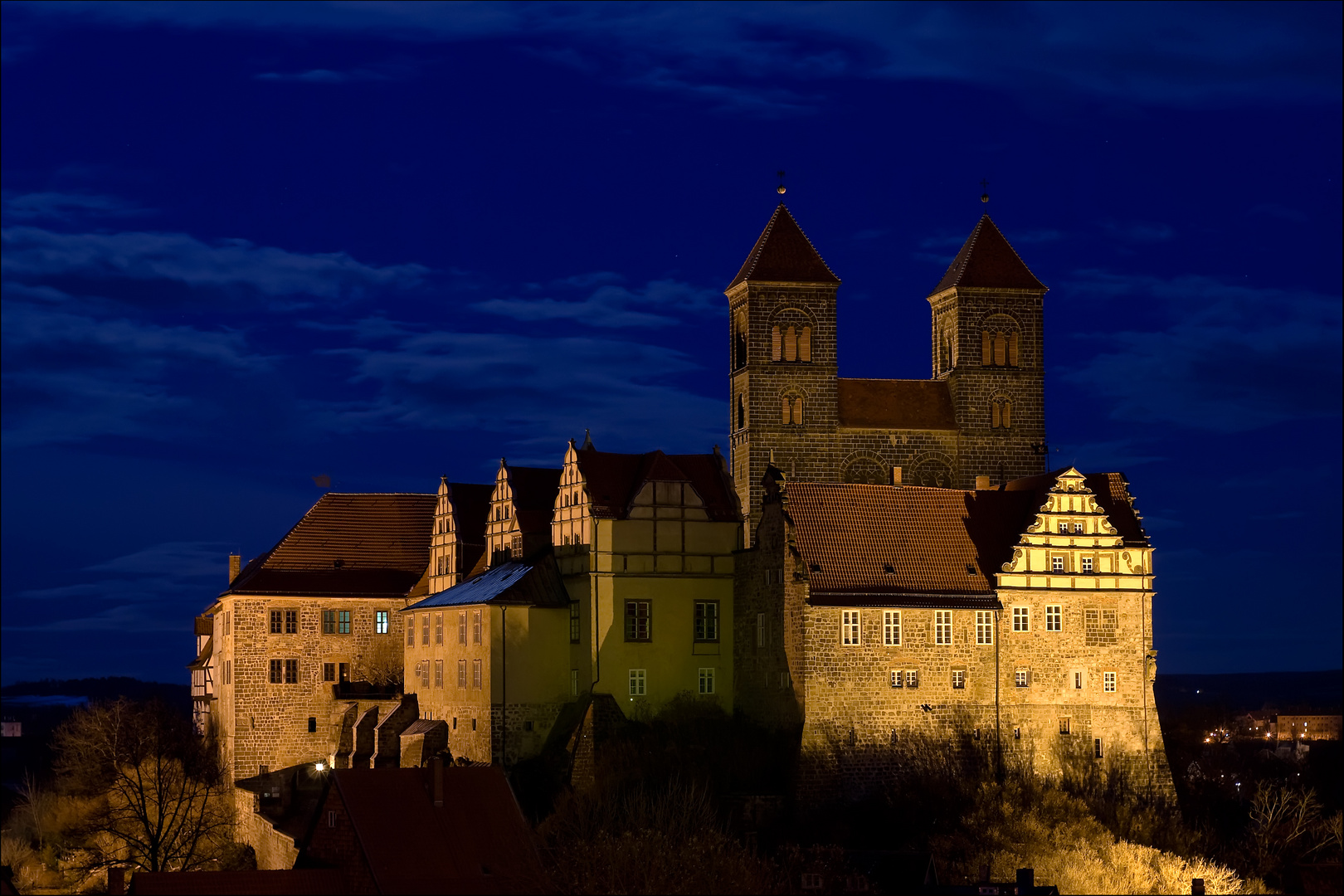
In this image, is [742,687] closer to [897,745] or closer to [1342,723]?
[897,745]

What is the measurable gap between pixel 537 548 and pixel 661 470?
5859 millimetres

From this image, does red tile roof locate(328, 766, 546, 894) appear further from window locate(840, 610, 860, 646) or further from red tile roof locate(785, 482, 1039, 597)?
red tile roof locate(785, 482, 1039, 597)

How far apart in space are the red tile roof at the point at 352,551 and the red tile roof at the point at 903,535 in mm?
19433

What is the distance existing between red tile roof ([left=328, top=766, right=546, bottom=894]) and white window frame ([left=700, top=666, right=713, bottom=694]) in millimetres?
14069

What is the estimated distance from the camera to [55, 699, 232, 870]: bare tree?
78.3 meters

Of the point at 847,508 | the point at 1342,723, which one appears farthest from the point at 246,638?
the point at 1342,723

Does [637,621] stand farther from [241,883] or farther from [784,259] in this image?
[241,883]

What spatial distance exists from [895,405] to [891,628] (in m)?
11.4

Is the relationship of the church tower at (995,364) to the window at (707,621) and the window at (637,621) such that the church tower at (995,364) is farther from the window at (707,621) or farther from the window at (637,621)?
the window at (637,621)

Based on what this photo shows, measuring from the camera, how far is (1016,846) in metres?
64.7

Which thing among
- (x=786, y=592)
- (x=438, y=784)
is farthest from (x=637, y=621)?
(x=438, y=784)

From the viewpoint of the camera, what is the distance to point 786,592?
6894 centimetres

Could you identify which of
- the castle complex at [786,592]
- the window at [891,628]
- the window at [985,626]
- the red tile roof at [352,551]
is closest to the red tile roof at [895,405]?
the castle complex at [786,592]

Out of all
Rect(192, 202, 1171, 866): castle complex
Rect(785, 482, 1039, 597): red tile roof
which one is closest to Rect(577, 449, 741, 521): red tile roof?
Rect(192, 202, 1171, 866): castle complex
